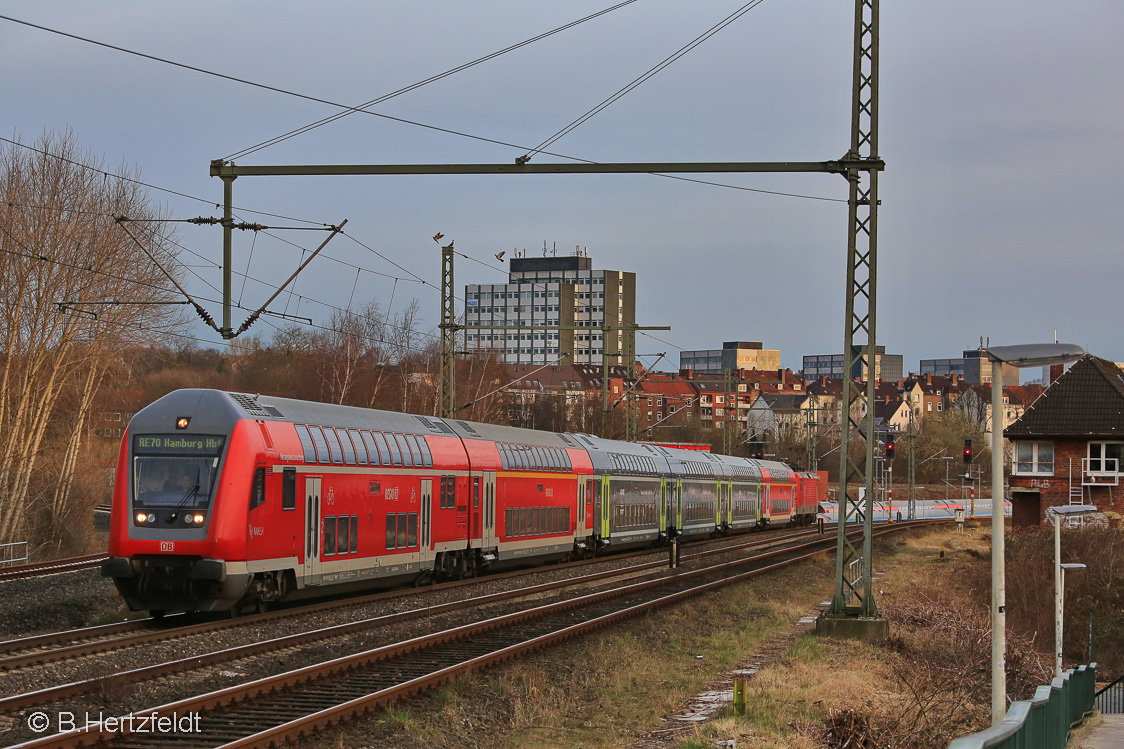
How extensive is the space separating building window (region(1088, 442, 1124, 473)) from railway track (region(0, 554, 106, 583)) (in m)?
41.4

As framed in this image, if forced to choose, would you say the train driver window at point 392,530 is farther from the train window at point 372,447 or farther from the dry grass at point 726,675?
the dry grass at point 726,675

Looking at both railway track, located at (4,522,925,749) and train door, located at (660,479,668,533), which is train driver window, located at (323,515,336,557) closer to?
railway track, located at (4,522,925,749)

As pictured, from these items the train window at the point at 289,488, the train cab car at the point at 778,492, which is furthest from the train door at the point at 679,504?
the train window at the point at 289,488

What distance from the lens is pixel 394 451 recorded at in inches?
919

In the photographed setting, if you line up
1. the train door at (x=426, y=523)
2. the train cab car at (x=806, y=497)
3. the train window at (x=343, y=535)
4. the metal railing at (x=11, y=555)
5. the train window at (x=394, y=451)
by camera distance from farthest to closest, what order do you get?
the train cab car at (x=806, y=497) → the metal railing at (x=11, y=555) → the train door at (x=426, y=523) → the train window at (x=394, y=451) → the train window at (x=343, y=535)

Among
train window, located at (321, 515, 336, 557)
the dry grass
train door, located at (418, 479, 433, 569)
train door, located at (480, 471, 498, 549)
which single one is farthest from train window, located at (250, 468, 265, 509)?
train door, located at (480, 471, 498, 549)

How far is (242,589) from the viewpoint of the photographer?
17906 millimetres

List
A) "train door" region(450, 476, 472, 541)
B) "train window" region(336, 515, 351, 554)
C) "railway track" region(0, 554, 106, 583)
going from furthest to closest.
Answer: "train door" region(450, 476, 472, 541) < "railway track" region(0, 554, 106, 583) < "train window" region(336, 515, 351, 554)

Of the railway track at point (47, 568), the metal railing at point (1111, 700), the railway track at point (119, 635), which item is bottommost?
the metal railing at point (1111, 700)

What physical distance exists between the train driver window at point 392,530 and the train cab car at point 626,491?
550 inches

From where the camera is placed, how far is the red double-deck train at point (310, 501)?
17781 millimetres

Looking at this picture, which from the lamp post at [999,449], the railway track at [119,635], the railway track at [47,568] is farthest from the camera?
the railway track at [47,568]

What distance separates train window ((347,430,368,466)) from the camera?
2173 cm

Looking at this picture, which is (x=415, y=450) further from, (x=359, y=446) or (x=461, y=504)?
(x=461, y=504)
